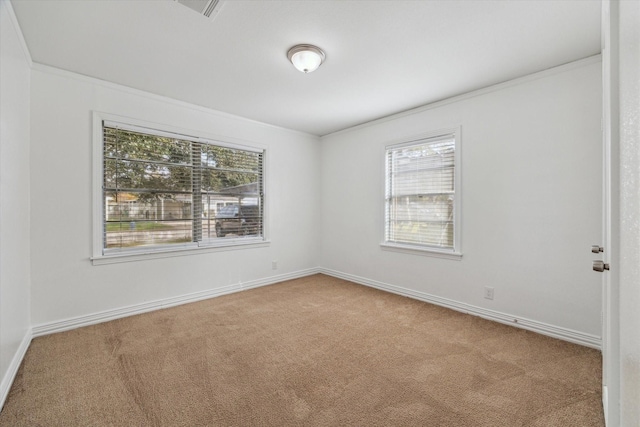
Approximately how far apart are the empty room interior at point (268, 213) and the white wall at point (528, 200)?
0.8 inches

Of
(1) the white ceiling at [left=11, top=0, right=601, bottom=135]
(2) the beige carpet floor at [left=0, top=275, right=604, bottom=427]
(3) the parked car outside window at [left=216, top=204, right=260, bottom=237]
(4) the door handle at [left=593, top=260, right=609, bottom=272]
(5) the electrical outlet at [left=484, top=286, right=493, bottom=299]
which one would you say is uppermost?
(1) the white ceiling at [left=11, top=0, right=601, bottom=135]

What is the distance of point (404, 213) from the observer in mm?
4004

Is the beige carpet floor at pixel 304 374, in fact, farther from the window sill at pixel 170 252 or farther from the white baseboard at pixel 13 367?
the window sill at pixel 170 252

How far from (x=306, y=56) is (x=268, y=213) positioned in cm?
257

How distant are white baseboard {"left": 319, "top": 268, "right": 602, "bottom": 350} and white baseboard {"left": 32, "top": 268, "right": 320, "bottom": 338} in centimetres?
172

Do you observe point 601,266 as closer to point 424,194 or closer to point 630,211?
point 630,211

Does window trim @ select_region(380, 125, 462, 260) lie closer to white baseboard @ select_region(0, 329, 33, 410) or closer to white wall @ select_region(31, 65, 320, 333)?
white wall @ select_region(31, 65, 320, 333)

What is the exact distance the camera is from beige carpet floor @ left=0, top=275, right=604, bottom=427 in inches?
66.6

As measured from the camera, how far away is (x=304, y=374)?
82.4 inches

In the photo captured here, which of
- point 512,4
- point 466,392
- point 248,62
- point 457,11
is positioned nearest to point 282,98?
point 248,62

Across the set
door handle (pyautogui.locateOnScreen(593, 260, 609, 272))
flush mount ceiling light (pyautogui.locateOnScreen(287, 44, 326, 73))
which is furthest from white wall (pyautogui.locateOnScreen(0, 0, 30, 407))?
door handle (pyautogui.locateOnScreen(593, 260, 609, 272))

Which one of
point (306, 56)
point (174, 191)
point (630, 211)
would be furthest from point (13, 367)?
point (630, 211)

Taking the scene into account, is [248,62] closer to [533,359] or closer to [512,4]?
[512,4]

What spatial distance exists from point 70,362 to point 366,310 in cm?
275
